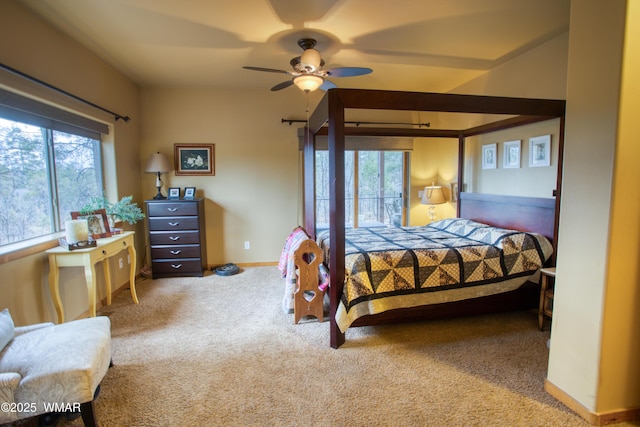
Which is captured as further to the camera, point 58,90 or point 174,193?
point 174,193

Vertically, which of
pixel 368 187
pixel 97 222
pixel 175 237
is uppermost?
pixel 368 187

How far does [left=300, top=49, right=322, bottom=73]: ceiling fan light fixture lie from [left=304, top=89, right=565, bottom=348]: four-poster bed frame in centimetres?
34

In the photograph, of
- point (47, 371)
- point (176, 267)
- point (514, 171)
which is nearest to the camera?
point (47, 371)

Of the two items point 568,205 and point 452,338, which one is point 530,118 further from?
point 452,338

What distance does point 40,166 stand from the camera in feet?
8.86

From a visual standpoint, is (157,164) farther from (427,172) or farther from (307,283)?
(427,172)

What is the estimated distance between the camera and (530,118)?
10.2 ft

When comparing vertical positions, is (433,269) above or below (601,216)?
below

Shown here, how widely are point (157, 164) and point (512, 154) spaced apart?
14.4ft

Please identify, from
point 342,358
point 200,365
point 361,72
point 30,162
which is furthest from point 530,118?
point 30,162

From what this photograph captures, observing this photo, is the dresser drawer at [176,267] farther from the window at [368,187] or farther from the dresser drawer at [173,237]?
the window at [368,187]

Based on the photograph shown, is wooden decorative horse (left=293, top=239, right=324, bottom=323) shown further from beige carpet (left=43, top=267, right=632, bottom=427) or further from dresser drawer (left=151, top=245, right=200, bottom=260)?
dresser drawer (left=151, top=245, right=200, bottom=260)

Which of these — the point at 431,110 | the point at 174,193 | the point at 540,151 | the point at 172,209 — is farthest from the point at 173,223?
the point at 540,151

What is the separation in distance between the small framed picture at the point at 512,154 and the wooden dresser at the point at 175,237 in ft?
12.6
